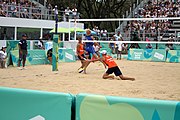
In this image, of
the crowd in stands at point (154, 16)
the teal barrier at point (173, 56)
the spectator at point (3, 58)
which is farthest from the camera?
the crowd in stands at point (154, 16)

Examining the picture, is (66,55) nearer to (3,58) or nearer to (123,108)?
(3,58)

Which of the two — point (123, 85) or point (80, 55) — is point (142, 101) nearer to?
point (123, 85)

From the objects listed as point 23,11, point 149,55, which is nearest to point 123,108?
point 149,55

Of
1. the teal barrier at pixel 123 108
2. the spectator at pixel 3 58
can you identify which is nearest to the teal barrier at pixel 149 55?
the spectator at pixel 3 58

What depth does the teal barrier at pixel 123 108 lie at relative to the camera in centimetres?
310

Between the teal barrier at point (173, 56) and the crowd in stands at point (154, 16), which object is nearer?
the teal barrier at point (173, 56)

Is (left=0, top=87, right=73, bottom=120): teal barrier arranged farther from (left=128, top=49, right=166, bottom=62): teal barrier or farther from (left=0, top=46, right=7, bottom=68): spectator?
(left=128, top=49, right=166, bottom=62): teal barrier

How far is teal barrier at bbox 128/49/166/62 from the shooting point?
21.5 m

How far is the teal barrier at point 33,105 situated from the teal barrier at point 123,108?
0.15 m

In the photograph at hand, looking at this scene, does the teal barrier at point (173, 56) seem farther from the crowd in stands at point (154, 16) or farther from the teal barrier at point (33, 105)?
the teal barrier at point (33, 105)

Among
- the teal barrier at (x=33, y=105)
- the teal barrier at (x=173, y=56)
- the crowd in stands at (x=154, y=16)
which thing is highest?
the crowd in stands at (x=154, y=16)

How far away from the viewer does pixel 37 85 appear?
9375 mm

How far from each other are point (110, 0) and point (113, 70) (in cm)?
3347

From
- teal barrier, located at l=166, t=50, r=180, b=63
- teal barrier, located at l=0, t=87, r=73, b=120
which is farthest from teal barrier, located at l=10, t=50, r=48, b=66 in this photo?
teal barrier, located at l=0, t=87, r=73, b=120
